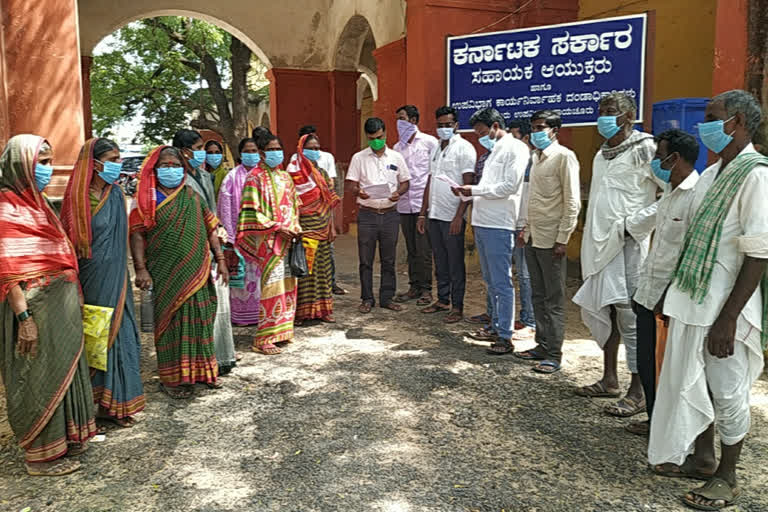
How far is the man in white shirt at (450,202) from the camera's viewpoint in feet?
20.2

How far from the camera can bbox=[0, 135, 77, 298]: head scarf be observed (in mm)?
3064

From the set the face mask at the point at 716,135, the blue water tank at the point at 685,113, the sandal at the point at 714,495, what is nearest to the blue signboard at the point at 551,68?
the blue water tank at the point at 685,113

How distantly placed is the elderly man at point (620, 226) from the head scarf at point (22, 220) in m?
3.14

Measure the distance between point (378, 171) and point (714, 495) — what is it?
4.53 meters

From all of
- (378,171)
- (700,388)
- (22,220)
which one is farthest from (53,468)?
(378,171)

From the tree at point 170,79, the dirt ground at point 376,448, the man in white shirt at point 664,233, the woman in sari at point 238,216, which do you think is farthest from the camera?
the tree at point 170,79

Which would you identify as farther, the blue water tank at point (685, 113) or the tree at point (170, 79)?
the tree at point (170, 79)

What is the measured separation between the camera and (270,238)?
17.4ft

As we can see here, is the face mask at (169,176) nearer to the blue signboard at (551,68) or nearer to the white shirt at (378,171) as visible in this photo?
the white shirt at (378,171)

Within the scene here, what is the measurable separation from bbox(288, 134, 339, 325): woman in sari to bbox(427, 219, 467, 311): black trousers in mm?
1062

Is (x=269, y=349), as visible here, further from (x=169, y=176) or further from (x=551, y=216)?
(x=551, y=216)

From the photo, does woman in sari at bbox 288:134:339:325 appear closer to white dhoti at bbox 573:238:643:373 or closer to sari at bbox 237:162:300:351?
sari at bbox 237:162:300:351

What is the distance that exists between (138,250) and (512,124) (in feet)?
11.8

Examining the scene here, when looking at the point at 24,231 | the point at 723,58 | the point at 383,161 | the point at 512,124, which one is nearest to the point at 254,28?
the point at 383,161
